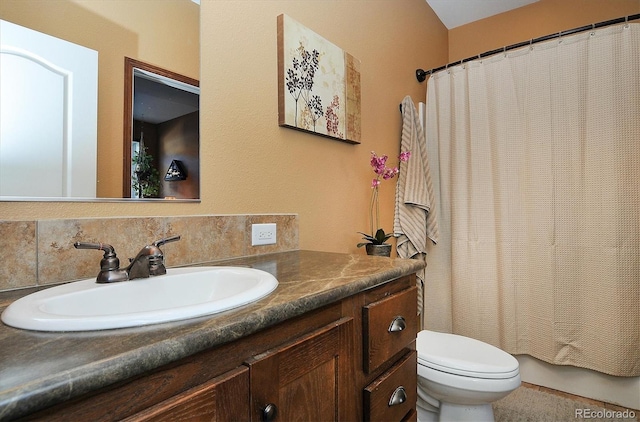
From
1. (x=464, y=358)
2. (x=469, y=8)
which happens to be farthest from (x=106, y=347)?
(x=469, y=8)

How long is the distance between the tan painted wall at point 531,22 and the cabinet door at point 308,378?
2.79 metres

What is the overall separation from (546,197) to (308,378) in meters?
1.90

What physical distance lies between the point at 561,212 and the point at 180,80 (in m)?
2.03

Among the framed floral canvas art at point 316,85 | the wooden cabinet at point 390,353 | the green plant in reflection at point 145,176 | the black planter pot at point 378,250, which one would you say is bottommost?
the wooden cabinet at point 390,353

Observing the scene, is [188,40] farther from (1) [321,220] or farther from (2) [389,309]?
(2) [389,309]

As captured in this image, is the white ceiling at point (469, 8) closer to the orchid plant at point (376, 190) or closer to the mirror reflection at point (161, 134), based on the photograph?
the orchid plant at point (376, 190)

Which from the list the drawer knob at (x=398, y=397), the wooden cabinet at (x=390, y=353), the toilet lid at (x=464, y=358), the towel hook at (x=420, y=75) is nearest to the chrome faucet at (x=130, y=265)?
the wooden cabinet at (x=390, y=353)

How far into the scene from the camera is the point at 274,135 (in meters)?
1.32

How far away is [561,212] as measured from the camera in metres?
1.91

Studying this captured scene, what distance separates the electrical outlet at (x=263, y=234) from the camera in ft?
3.96

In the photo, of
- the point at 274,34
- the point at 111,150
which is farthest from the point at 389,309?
the point at 274,34

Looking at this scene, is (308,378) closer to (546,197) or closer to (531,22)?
(546,197)

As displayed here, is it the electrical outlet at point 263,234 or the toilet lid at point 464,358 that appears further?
the toilet lid at point 464,358

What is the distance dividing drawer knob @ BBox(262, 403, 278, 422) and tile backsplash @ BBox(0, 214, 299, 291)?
56 centimetres
